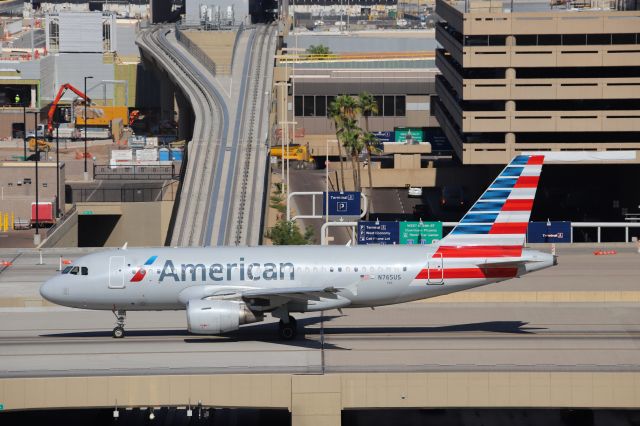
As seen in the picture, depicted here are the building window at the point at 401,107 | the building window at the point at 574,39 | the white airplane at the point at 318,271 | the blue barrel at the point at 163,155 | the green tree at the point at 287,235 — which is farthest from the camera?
the building window at the point at 401,107

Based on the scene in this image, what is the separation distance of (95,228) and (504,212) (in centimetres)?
7982

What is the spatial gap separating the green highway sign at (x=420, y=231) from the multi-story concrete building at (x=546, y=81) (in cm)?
2949

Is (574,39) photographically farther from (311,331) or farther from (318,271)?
(318,271)

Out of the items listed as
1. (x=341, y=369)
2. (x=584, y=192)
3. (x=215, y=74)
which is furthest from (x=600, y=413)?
(x=215, y=74)

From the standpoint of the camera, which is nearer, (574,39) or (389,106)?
(574,39)

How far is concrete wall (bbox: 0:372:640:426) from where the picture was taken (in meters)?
51.8

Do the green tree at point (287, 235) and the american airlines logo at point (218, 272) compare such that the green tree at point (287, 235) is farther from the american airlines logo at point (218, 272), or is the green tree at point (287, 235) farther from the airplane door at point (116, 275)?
the airplane door at point (116, 275)

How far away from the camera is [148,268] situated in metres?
60.8

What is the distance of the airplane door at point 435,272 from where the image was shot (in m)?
60.9

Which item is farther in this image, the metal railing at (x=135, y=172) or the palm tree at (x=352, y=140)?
the metal railing at (x=135, y=172)

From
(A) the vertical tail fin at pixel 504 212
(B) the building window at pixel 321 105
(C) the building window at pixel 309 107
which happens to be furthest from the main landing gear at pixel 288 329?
(C) the building window at pixel 309 107

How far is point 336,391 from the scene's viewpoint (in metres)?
51.7

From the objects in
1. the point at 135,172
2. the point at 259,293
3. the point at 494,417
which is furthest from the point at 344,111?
the point at 494,417

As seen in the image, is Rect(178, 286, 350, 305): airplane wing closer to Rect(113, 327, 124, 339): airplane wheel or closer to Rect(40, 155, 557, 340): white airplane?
Rect(40, 155, 557, 340): white airplane
